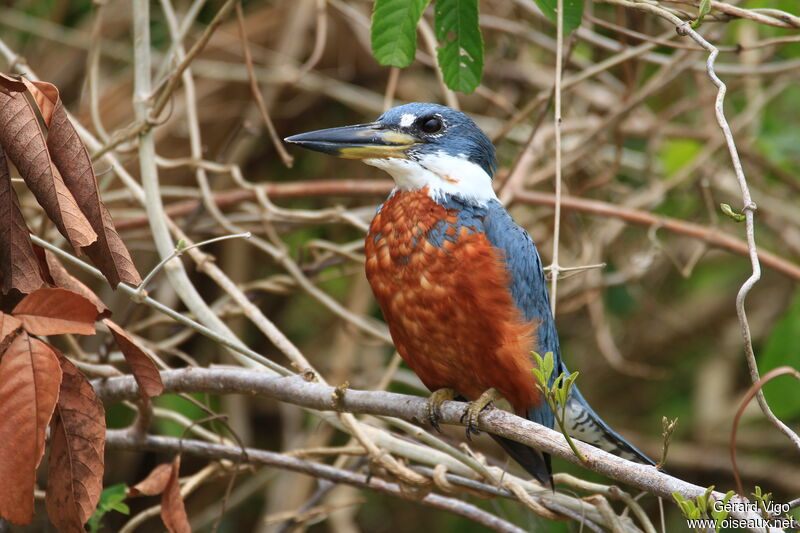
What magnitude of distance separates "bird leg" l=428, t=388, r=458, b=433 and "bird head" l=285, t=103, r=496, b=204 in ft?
1.82

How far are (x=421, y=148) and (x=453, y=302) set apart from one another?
498 mm

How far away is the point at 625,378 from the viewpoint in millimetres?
5043

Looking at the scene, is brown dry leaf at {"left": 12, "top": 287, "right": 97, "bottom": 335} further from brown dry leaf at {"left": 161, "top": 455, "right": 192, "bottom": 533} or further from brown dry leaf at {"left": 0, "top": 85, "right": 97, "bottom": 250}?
brown dry leaf at {"left": 161, "top": 455, "right": 192, "bottom": 533}

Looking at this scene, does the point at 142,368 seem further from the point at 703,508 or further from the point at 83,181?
the point at 703,508

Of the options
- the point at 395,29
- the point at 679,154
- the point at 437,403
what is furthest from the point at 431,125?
the point at 679,154

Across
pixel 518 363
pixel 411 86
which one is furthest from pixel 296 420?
pixel 518 363

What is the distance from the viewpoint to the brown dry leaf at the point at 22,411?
4.70 ft

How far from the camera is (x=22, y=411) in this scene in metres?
1.44

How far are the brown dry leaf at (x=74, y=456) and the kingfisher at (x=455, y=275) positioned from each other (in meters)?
0.85

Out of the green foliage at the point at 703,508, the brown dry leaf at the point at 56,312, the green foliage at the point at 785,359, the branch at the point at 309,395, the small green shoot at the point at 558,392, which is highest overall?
the brown dry leaf at the point at 56,312

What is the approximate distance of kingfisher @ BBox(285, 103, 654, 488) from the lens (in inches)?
89.0

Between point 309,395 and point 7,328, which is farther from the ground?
point 7,328

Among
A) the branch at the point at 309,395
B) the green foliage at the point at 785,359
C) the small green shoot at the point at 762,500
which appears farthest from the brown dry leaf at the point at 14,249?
the green foliage at the point at 785,359

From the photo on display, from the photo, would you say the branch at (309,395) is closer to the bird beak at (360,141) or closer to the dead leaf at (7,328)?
the dead leaf at (7,328)
